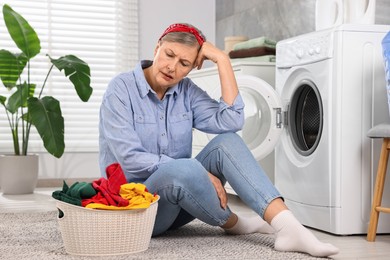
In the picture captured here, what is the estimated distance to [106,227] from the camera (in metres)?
1.99

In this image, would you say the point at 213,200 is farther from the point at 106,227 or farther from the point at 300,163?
the point at 300,163

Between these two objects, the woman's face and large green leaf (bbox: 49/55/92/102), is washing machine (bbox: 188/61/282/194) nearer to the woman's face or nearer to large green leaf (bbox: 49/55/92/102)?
the woman's face

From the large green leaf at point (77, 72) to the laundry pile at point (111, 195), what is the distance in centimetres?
227

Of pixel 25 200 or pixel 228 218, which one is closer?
pixel 228 218

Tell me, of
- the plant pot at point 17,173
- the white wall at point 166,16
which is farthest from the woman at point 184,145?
the white wall at point 166,16

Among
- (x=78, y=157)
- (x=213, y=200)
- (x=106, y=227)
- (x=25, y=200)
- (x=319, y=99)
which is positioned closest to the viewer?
(x=106, y=227)

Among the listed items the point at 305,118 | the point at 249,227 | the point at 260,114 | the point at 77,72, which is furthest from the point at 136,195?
the point at 77,72

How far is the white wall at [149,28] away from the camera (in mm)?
4855

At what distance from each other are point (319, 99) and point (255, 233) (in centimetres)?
63

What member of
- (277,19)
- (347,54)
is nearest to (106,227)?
(347,54)

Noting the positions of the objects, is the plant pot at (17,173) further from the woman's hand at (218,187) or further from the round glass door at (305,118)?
the woman's hand at (218,187)

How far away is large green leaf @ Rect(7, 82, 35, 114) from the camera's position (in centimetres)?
426

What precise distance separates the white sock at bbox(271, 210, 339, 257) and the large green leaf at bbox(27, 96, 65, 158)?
233 cm

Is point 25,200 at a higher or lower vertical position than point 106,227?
lower
